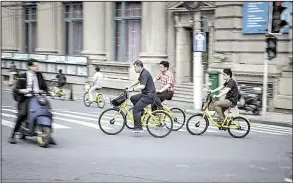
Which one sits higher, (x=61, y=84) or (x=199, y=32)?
(x=199, y=32)

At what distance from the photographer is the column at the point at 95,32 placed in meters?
10.8

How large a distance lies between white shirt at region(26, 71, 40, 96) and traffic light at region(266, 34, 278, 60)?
5625 millimetres

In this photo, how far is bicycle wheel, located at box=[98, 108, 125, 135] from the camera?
30.6 feet

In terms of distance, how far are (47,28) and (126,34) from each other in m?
2.54

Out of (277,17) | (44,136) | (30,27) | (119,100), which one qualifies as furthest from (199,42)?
(277,17)

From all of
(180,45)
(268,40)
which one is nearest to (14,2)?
(180,45)

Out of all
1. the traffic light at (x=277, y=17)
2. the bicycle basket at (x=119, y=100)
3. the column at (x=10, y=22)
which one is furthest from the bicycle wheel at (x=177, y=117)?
the traffic light at (x=277, y=17)

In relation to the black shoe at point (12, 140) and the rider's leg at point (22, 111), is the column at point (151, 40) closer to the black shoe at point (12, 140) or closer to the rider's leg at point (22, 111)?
the rider's leg at point (22, 111)

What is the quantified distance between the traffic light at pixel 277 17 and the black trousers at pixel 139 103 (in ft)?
20.5

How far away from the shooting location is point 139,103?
8.99m

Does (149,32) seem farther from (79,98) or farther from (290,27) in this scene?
(290,27)

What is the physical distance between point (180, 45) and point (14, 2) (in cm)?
606

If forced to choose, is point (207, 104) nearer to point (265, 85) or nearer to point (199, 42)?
point (199, 42)

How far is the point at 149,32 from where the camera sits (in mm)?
12867
